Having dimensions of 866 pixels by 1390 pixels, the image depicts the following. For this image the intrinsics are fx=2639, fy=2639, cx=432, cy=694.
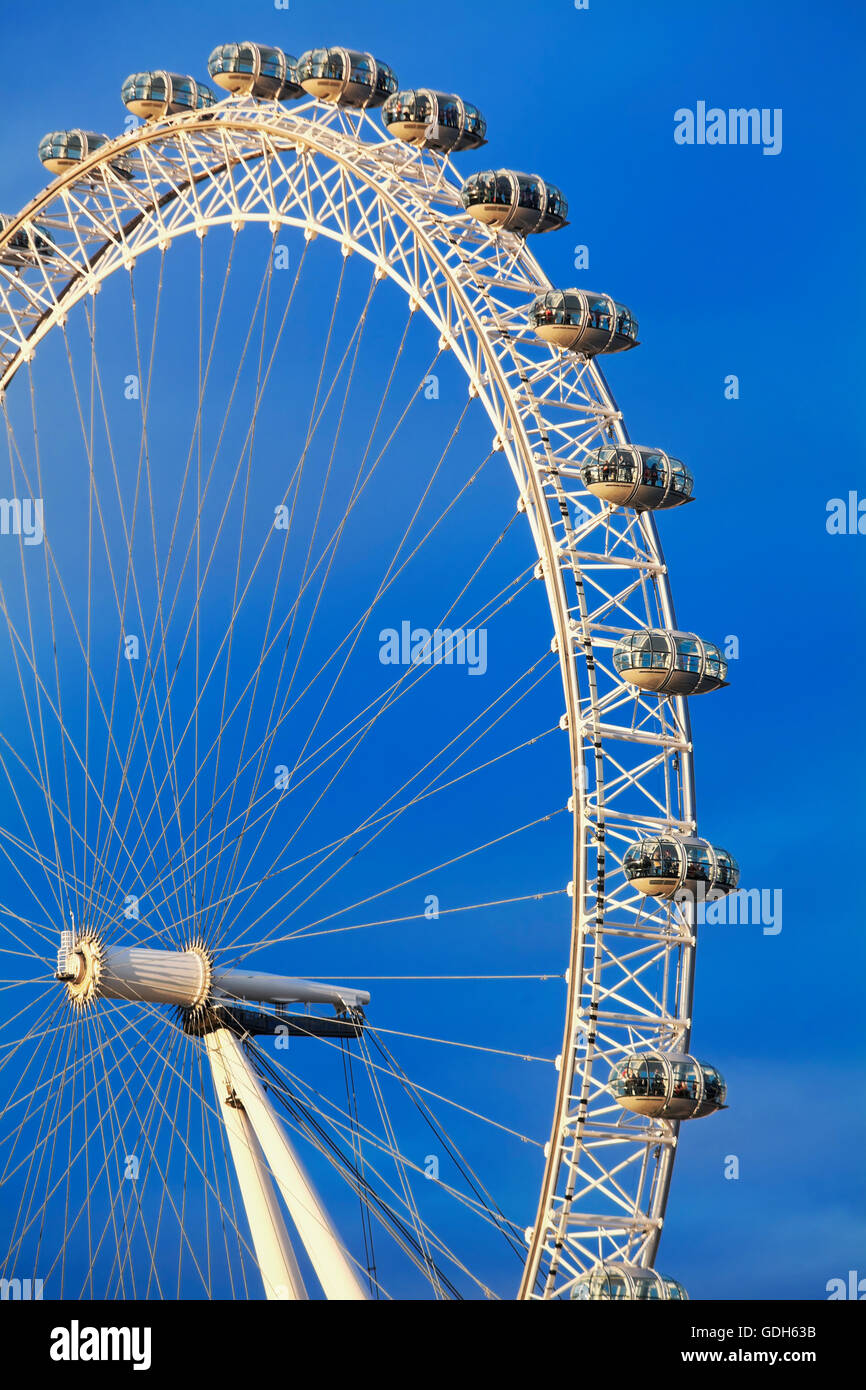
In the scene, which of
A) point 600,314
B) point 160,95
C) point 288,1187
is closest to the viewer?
point 288,1187

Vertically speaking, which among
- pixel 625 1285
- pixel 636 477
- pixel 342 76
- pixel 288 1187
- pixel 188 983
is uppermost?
pixel 342 76

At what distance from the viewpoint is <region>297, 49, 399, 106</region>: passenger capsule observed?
3978cm

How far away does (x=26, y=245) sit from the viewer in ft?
156

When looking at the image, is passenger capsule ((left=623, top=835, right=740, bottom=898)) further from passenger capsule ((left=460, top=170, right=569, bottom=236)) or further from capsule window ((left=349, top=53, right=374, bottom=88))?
capsule window ((left=349, top=53, right=374, bottom=88))

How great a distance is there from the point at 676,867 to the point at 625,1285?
18.7ft

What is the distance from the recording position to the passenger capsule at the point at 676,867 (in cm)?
3462

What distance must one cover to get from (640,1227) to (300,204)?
51.5 feet

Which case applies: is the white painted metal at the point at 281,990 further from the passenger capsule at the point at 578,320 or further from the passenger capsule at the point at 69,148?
the passenger capsule at the point at 69,148

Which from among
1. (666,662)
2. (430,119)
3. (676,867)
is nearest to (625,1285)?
(676,867)

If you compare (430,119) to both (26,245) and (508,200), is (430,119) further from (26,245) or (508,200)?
(26,245)

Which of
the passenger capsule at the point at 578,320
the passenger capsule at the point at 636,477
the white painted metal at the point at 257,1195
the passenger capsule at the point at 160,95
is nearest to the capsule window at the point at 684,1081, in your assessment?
the white painted metal at the point at 257,1195

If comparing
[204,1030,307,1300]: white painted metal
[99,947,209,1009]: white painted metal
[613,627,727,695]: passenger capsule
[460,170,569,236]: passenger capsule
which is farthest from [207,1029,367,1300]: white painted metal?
[460,170,569,236]: passenger capsule
